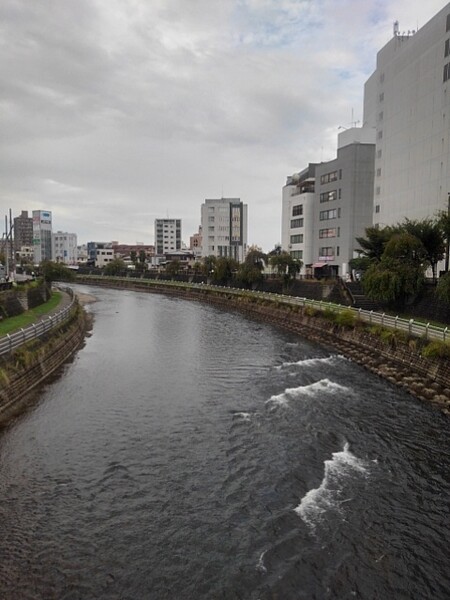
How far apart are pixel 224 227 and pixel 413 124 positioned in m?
90.4

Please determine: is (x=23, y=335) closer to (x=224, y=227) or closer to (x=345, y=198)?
(x=345, y=198)

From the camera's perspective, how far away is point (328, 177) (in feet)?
262

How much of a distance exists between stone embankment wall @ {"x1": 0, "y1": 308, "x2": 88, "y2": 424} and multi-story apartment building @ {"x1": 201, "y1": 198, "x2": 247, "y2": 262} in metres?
109

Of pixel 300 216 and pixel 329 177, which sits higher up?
pixel 329 177

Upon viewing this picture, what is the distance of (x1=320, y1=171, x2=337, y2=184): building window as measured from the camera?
7819 centimetres

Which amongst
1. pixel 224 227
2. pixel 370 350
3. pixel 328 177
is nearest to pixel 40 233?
pixel 224 227

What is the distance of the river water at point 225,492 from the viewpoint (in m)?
10.9

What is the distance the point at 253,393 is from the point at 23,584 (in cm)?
1617

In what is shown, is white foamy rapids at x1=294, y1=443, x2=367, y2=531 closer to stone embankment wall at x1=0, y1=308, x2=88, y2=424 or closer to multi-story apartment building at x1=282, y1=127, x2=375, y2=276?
stone embankment wall at x1=0, y1=308, x2=88, y2=424

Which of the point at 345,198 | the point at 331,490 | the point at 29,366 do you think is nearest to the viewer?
the point at 331,490

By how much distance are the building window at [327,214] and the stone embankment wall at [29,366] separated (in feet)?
179

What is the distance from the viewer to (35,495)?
1436 centimetres

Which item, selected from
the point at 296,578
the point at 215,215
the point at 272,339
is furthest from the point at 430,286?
the point at 215,215

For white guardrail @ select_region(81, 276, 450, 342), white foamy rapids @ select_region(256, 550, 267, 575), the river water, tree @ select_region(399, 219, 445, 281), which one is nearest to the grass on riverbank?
the river water
